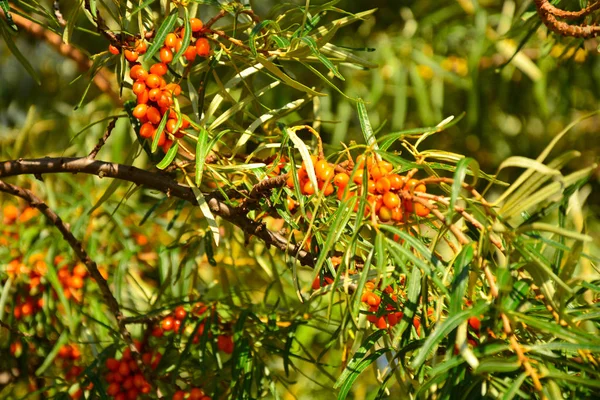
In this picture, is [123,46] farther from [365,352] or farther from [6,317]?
[6,317]

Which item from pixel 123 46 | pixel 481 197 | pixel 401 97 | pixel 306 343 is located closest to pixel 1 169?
pixel 123 46

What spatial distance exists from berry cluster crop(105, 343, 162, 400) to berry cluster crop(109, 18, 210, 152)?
1.03 ft

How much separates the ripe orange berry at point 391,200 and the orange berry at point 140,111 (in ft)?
0.69

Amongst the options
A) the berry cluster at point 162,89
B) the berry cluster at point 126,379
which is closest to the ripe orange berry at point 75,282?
the berry cluster at point 126,379

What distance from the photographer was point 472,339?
19.0 inches

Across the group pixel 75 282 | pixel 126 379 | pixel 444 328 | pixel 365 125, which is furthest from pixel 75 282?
pixel 444 328

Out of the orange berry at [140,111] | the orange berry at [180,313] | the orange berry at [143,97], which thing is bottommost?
the orange berry at [180,313]

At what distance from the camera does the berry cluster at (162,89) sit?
1.83 feet

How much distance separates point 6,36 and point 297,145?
341mm

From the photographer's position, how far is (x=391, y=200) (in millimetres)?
462

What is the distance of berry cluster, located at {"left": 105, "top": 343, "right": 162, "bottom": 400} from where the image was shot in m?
0.77

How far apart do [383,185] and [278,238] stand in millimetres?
164

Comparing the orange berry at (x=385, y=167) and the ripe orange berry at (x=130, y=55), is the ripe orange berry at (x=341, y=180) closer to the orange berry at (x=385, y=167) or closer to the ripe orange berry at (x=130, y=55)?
the orange berry at (x=385, y=167)

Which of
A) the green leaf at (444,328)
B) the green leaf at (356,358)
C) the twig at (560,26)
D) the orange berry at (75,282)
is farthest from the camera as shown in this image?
the orange berry at (75,282)
